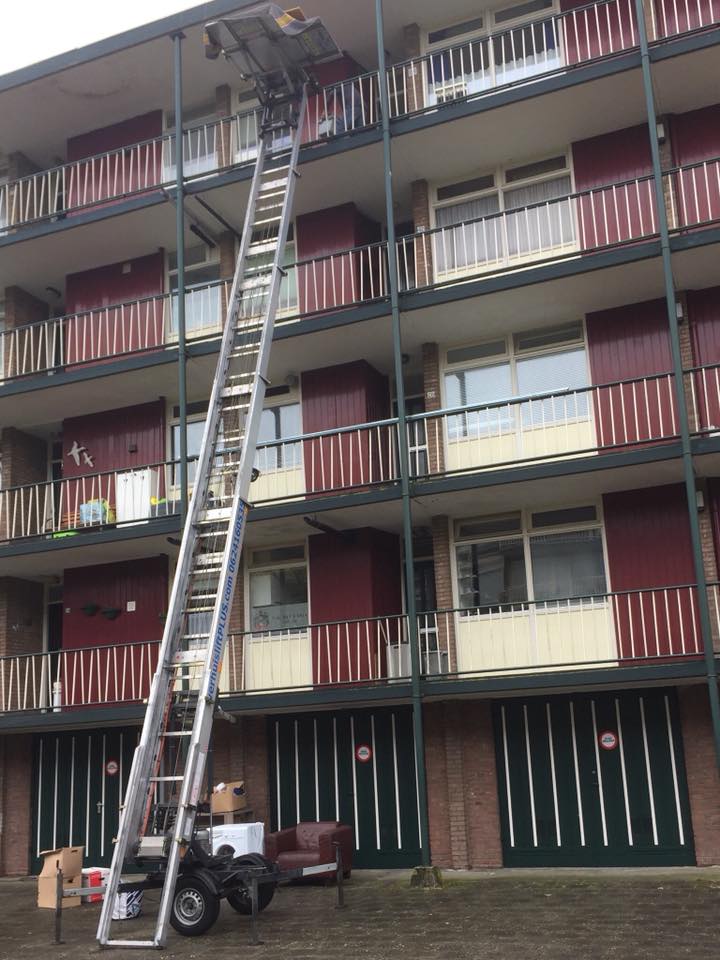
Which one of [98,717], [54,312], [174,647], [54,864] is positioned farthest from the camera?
[54,312]

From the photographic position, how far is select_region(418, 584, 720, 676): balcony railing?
13539 mm

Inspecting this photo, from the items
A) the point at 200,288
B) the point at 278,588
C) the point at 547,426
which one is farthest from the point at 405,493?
the point at 200,288

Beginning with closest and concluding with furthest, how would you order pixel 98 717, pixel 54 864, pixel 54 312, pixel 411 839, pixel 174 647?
pixel 174 647 → pixel 54 864 → pixel 411 839 → pixel 98 717 → pixel 54 312

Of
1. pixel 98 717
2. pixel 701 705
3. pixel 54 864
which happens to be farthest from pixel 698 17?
pixel 54 864

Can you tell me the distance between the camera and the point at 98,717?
15.8 metres

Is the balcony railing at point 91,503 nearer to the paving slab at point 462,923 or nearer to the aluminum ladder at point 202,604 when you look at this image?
the aluminum ladder at point 202,604

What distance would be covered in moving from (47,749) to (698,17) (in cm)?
1575

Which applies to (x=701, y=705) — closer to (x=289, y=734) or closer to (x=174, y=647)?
(x=289, y=734)

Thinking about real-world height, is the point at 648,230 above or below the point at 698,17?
below

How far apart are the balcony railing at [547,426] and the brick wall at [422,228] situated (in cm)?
237

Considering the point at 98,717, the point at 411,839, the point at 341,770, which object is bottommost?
the point at 411,839

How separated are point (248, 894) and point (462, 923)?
2.30m

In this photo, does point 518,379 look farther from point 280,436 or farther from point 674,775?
point 674,775

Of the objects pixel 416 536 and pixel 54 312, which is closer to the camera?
pixel 416 536
